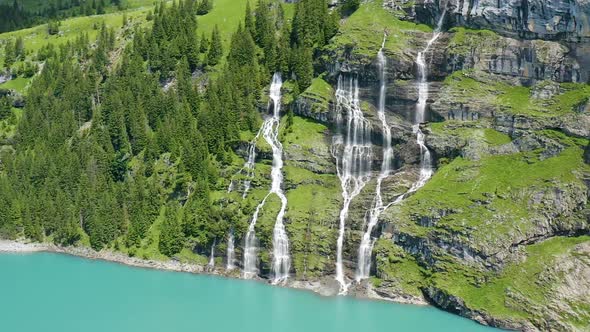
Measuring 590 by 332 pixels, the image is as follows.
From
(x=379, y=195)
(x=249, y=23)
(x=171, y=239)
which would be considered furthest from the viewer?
(x=249, y=23)

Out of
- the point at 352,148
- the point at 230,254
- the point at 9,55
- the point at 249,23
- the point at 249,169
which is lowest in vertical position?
the point at 230,254

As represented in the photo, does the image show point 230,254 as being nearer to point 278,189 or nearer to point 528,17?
point 278,189

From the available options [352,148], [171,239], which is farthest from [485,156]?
[171,239]

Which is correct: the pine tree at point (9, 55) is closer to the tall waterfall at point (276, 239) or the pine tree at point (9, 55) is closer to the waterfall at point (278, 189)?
the waterfall at point (278, 189)

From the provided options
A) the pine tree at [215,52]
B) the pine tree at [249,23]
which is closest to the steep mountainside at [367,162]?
the pine tree at [215,52]

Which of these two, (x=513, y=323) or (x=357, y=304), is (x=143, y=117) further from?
(x=513, y=323)

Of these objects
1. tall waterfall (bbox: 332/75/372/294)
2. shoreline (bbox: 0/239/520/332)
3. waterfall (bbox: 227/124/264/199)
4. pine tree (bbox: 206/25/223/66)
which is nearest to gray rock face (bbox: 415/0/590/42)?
tall waterfall (bbox: 332/75/372/294)

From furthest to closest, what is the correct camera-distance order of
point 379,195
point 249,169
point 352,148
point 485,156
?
point 249,169 < point 352,148 < point 379,195 < point 485,156
